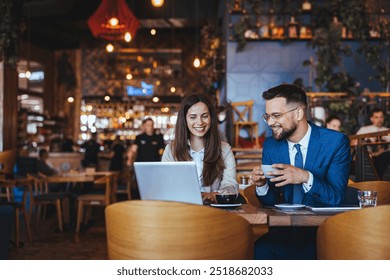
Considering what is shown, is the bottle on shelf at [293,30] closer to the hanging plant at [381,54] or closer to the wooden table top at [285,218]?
the hanging plant at [381,54]

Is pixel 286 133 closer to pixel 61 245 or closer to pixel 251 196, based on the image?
pixel 251 196

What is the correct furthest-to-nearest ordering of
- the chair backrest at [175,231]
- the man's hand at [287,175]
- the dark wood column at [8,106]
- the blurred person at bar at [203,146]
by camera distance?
the dark wood column at [8,106], the blurred person at bar at [203,146], the man's hand at [287,175], the chair backrest at [175,231]

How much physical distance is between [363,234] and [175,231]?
0.69 metres

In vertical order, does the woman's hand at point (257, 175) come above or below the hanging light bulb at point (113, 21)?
below

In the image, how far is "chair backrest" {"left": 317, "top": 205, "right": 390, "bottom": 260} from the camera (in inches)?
79.4

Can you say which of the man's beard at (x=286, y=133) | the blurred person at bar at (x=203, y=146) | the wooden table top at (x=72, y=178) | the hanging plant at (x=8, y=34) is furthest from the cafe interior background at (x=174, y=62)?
the man's beard at (x=286, y=133)

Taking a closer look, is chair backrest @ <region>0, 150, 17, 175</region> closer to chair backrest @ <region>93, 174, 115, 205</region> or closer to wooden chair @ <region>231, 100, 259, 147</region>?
chair backrest @ <region>93, 174, 115, 205</region>

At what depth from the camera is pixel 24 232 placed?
7.20 meters

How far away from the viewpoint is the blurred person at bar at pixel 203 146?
3.34m

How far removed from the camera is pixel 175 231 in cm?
202

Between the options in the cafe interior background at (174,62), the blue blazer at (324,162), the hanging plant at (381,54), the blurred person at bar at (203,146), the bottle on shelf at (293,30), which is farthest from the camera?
the bottle on shelf at (293,30)

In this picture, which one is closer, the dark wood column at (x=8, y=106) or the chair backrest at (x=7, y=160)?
the chair backrest at (x=7, y=160)

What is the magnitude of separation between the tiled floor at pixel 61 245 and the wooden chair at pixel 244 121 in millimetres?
3047
